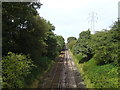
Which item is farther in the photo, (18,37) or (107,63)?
(107,63)

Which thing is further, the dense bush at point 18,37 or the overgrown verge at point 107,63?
the overgrown verge at point 107,63

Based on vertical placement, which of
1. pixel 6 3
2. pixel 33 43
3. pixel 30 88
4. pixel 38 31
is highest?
pixel 6 3

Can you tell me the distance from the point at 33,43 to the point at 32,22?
261 centimetres

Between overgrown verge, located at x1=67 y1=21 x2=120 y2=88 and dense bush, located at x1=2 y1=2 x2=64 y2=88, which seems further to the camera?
overgrown verge, located at x1=67 y1=21 x2=120 y2=88

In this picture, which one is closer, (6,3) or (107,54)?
(6,3)

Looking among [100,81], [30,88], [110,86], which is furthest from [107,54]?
[30,88]

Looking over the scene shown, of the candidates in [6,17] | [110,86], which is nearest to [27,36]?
[6,17]

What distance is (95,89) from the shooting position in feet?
54.1

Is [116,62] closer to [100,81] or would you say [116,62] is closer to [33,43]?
[100,81]

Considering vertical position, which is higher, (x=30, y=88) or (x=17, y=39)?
(x=17, y=39)

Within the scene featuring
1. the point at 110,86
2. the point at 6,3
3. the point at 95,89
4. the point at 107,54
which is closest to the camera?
the point at 6,3

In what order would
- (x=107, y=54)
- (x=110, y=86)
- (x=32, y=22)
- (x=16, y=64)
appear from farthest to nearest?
(x=107, y=54) < (x=32, y=22) < (x=110, y=86) < (x=16, y=64)

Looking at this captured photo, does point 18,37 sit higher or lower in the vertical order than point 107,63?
higher

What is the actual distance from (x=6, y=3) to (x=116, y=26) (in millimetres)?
13899
